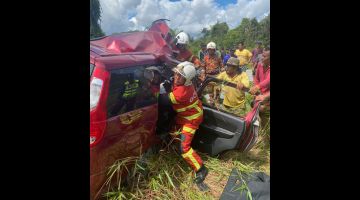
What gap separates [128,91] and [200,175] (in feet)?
3.45

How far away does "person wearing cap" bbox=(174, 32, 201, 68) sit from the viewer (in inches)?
110

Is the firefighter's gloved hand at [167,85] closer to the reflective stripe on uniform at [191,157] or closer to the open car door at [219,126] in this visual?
the open car door at [219,126]

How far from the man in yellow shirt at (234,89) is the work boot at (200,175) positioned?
2.10 ft

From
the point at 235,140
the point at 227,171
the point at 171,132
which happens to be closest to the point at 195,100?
the point at 171,132

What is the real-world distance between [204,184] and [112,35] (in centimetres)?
154

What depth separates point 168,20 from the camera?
2.70 meters

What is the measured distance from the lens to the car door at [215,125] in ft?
9.76

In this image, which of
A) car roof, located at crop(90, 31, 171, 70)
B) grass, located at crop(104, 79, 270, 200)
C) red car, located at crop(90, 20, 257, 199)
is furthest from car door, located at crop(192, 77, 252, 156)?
car roof, located at crop(90, 31, 171, 70)

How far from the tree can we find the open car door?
1097 millimetres

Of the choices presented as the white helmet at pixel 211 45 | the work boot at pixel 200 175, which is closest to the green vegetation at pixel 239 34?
the white helmet at pixel 211 45

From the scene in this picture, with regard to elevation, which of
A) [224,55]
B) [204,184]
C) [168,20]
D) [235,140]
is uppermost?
[168,20]

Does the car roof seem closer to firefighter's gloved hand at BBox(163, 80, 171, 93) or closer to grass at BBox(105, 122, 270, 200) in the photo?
firefighter's gloved hand at BBox(163, 80, 171, 93)

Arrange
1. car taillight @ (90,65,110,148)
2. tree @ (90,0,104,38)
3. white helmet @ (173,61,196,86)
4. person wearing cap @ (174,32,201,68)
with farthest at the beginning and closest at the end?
person wearing cap @ (174,32,201,68) < white helmet @ (173,61,196,86) < tree @ (90,0,104,38) < car taillight @ (90,65,110,148)

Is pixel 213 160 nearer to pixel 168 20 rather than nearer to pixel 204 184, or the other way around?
pixel 204 184
